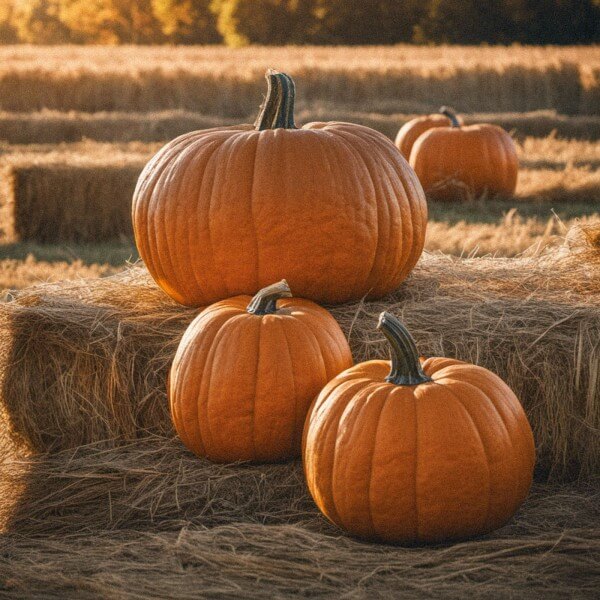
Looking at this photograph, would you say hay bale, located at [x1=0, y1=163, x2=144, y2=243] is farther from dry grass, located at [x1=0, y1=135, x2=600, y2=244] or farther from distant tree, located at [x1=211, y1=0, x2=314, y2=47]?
distant tree, located at [x1=211, y1=0, x2=314, y2=47]

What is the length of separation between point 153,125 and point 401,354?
1138 centimetres

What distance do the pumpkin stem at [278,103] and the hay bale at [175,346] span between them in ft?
2.68

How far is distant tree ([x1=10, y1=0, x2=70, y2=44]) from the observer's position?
6415 cm

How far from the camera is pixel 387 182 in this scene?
422 centimetres

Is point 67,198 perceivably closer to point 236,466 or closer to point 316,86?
point 236,466

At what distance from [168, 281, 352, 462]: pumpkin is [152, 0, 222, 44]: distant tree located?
51.1m

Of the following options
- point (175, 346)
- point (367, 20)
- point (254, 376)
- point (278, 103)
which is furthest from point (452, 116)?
point (367, 20)

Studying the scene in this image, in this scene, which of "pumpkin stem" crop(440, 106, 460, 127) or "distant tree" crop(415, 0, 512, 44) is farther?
"distant tree" crop(415, 0, 512, 44)

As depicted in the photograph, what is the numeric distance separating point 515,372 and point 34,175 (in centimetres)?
588

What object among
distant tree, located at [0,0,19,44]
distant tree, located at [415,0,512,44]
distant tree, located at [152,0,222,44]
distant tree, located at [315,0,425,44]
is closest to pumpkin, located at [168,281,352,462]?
distant tree, located at [415,0,512,44]

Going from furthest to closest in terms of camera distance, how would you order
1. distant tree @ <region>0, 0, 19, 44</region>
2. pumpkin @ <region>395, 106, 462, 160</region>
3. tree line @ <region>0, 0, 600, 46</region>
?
distant tree @ <region>0, 0, 19, 44</region>, tree line @ <region>0, 0, 600, 46</region>, pumpkin @ <region>395, 106, 462, 160</region>

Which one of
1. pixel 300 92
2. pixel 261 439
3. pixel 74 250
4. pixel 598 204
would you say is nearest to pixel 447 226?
pixel 598 204

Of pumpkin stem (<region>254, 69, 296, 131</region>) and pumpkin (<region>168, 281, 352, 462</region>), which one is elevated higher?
pumpkin stem (<region>254, 69, 296, 131</region>)

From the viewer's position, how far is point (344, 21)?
1799 inches
